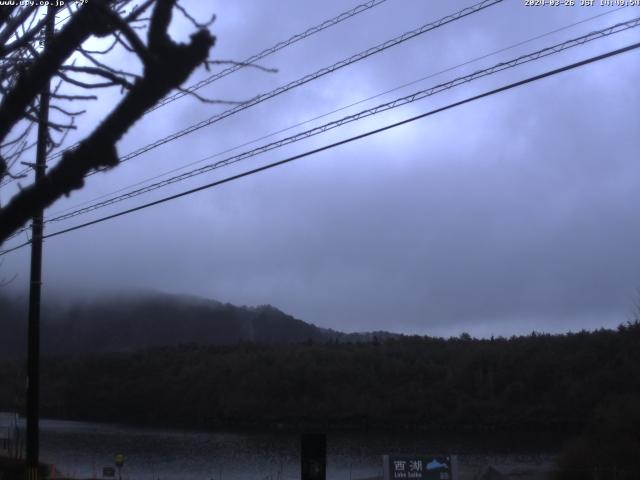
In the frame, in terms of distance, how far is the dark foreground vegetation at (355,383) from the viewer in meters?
75.3

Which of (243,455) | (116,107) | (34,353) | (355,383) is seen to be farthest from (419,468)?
(355,383)

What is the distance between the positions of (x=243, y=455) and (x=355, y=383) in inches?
1796

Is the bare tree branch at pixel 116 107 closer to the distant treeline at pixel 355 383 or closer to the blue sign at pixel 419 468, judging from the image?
the blue sign at pixel 419 468

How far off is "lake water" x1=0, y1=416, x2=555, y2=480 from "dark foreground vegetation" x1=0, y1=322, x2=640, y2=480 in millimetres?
10088

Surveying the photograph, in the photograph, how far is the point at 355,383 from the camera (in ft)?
309

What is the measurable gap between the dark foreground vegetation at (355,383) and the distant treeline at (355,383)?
0.46 ft

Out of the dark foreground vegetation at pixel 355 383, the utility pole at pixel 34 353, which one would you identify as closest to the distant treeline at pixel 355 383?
the dark foreground vegetation at pixel 355 383

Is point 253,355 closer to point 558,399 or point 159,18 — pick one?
point 558,399

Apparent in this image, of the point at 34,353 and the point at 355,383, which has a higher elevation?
the point at 34,353

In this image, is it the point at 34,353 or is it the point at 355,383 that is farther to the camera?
the point at 355,383

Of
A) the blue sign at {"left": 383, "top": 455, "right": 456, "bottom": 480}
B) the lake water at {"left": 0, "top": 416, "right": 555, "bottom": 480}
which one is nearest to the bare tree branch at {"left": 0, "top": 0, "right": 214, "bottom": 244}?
the blue sign at {"left": 383, "top": 455, "right": 456, "bottom": 480}

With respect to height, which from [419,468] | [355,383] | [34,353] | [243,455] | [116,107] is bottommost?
[243,455]

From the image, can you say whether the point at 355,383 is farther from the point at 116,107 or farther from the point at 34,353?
the point at 116,107

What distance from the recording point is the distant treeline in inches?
3031
